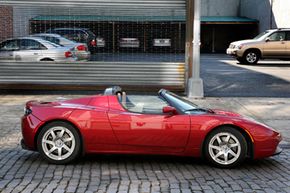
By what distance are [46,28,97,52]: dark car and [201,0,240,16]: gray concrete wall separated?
86.2 feet

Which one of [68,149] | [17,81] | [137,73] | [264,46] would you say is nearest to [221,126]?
[68,149]

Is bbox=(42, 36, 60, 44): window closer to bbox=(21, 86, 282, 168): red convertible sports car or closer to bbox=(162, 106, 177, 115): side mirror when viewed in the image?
bbox=(21, 86, 282, 168): red convertible sports car

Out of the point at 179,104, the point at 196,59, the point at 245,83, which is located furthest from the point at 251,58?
the point at 179,104

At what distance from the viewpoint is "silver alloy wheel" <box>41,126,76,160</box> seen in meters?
6.34

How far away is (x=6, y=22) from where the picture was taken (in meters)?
13.9

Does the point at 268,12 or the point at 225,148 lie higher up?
the point at 268,12

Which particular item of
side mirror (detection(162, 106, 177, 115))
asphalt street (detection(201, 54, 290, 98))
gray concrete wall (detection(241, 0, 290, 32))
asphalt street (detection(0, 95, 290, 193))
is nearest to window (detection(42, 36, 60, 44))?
asphalt street (detection(201, 54, 290, 98))

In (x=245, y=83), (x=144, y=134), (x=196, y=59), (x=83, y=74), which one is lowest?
(x=144, y=134)

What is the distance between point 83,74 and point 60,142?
7.41m

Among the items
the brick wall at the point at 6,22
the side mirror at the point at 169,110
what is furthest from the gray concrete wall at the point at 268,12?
the side mirror at the point at 169,110

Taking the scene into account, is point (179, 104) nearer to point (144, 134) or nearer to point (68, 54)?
point (144, 134)

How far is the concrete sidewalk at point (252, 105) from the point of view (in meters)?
10.4

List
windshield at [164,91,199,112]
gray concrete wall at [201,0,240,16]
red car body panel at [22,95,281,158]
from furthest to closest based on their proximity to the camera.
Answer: gray concrete wall at [201,0,240,16] < windshield at [164,91,199,112] < red car body panel at [22,95,281,158]

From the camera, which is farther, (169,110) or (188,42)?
(188,42)
